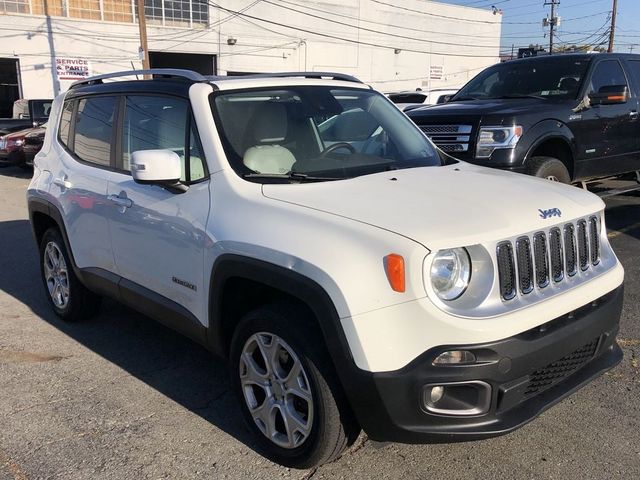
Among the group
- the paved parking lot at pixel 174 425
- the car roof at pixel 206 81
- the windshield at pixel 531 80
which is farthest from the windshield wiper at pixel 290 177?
the windshield at pixel 531 80

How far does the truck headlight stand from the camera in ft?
19.8

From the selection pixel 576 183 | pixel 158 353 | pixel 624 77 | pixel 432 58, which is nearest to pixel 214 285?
pixel 158 353

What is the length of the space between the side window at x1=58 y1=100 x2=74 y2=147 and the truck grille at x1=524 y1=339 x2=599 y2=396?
3882mm

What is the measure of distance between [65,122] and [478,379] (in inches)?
156

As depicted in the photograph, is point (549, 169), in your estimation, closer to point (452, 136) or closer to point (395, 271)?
point (452, 136)

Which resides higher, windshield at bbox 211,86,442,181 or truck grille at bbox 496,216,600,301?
windshield at bbox 211,86,442,181

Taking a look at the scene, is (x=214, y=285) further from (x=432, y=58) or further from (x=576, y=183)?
(x=432, y=58)

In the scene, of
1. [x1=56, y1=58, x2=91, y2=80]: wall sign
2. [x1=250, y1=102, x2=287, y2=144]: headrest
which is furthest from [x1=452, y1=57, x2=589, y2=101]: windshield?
[x1=56, y1=58, x2=91, y2=80]: wall sign

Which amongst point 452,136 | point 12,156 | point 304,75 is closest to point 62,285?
Answer: point 304,75

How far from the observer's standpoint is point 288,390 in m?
2.91

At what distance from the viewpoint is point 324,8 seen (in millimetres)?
37031

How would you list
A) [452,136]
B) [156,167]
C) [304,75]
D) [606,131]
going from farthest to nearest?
1. [606,131]
2. [452,136]
3. [304,75]
4. [156,167]

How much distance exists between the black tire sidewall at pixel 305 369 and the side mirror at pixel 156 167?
87cm

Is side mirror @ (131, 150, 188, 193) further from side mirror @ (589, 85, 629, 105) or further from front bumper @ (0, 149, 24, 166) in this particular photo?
front bumper @ (0, 149, 24, 166)
